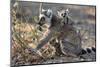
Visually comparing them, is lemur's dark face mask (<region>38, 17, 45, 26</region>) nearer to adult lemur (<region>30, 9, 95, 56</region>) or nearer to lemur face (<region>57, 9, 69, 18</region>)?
adult lemur (<region>30, 9, 95, 56</region>)

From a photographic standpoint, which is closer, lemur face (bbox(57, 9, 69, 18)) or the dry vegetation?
the dry vegetation

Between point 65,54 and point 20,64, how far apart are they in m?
0.58

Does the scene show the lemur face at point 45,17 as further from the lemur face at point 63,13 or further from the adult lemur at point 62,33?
the lemur face at point 63,13

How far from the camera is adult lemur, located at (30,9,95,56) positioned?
242cm

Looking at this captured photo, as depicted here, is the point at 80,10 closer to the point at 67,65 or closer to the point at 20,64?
the point at 67,65

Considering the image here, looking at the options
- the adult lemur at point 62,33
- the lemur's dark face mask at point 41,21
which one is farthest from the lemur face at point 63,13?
the lemur's dark face mask at point 41,21

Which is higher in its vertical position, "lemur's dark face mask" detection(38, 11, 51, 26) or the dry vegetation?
"lemur's dark face mask" detection(38, 11, 51, 26)

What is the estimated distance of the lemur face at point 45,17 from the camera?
2.41 meters

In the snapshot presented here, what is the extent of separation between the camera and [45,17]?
243cm

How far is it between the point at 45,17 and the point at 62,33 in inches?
11.6

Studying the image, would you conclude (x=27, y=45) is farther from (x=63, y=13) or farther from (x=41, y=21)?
(x=63, y=13)

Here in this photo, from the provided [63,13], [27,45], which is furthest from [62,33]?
[27,45]

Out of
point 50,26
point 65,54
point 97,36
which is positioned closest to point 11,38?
point 50,26

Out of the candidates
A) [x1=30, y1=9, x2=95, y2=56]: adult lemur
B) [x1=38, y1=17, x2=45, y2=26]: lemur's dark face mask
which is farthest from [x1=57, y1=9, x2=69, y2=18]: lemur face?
[x1=38, y1=17, x2=45, y2=26]: lemur's dark face mask
